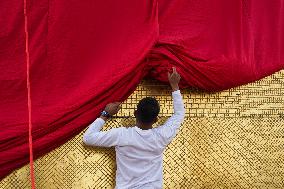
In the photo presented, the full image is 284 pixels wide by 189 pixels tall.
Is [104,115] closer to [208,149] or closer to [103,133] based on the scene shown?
[103,133]

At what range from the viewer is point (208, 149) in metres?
2.25

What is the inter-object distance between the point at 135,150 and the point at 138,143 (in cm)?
3

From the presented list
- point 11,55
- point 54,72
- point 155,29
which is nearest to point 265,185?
point 155,29

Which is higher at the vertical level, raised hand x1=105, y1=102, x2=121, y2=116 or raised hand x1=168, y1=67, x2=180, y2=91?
raised hand x1=168, y1=67, x2=180, y2=91

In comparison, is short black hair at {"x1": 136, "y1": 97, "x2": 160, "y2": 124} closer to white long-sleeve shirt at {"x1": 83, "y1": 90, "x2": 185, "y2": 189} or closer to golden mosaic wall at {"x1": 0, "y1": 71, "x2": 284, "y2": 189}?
white long-sleeve shirt at {"x1": 83, "y1": 90, "x2": 185, "y2": 189}

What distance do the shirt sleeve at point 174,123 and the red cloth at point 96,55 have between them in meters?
0.10

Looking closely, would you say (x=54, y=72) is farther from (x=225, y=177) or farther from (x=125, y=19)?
(x=225, y=177)

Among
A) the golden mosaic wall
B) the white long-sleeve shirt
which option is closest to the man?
the white long-sleeve shirt

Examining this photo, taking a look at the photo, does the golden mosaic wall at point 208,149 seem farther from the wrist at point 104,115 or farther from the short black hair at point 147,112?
the short black hair at point 147,112

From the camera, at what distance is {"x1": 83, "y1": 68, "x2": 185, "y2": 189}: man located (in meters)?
1.92

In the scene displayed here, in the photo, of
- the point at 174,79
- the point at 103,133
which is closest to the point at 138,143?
the point at 103,133

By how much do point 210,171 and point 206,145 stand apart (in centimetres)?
12

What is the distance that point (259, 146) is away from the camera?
91.4 inches

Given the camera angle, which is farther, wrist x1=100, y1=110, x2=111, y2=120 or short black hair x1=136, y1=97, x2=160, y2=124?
wrist x1=100, y1=110, x2=111, y2=120
